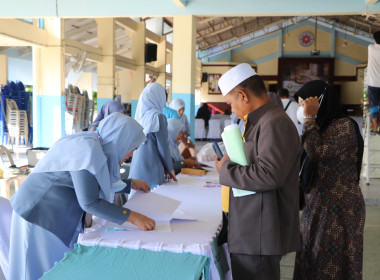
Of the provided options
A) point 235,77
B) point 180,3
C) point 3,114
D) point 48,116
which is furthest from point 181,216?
point 3,114

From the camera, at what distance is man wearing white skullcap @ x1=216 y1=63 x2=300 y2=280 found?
4.76 feet

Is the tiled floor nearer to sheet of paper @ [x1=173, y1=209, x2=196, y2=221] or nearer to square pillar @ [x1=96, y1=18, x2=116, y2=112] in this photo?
sheet of paper @ [x1=173, y1=209, x2=196, y2=221]

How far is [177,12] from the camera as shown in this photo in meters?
7.25

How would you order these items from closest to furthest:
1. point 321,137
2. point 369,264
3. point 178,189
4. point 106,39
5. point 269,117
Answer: point 269,117 < point 321,137 < point 178,189 < point 369,264 < point 106,39

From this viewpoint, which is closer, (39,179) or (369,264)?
(39,179)

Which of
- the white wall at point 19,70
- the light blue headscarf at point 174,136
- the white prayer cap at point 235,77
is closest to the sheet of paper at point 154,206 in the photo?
the white prayer cap at point 235,77

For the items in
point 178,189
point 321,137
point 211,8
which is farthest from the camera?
point 211,8

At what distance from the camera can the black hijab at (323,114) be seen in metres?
2.01

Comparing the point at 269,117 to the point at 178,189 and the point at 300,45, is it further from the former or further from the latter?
the point at 300,45

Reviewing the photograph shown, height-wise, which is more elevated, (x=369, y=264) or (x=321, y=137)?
(x=321, y=137)

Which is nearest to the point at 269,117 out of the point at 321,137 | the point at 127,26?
the point at 321,137

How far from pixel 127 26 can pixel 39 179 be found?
1086 centimetres

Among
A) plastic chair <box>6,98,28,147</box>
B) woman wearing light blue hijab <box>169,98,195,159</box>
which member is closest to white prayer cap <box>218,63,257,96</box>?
woman wearing light blue hijab <box>169,98,195,159</box>

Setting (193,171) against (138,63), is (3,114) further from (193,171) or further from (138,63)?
(193,171)
